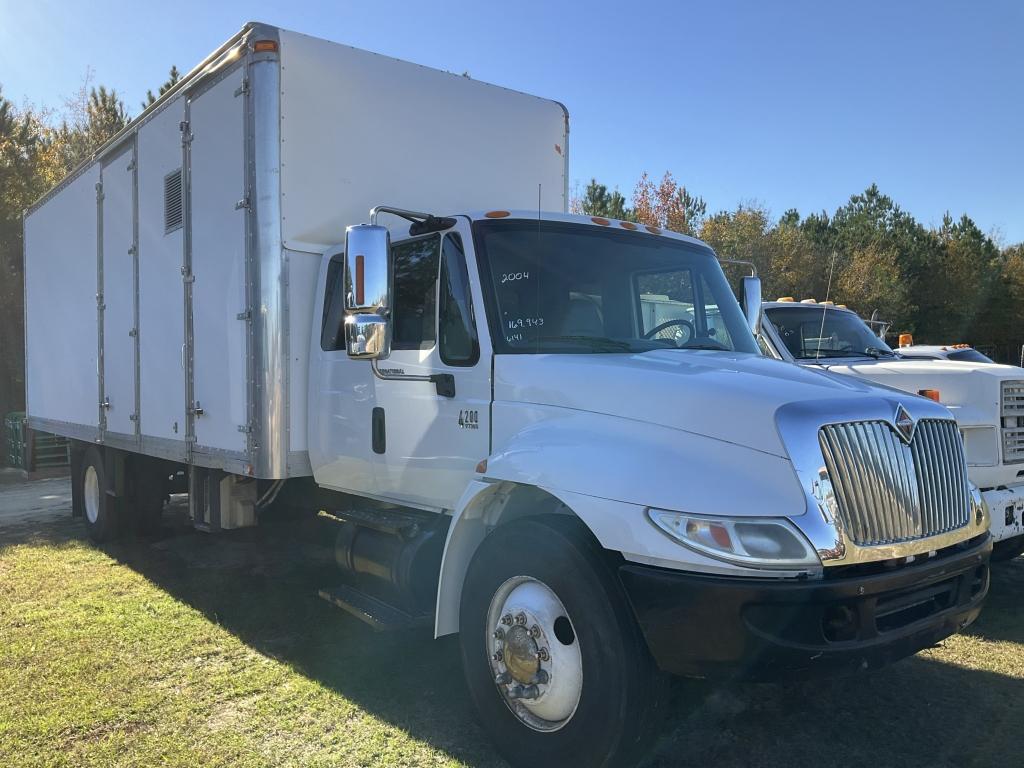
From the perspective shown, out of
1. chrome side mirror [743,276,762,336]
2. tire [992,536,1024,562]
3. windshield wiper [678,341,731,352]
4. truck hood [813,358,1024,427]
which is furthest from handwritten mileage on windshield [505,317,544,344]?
tire [992,536,1024,562]

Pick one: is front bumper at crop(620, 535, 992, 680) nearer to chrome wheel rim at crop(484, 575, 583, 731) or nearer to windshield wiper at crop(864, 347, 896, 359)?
chrome wheel rim at crop(484, 575, 583, 731)

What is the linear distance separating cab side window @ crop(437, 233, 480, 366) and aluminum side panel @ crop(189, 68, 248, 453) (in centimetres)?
170

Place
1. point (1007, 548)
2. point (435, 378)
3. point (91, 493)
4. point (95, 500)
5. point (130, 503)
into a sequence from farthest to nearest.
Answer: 1. point (91, 493)
2. point (95, 500)
3. point (130, 503)
4. point (1007, 548)
5. point (435, 378)

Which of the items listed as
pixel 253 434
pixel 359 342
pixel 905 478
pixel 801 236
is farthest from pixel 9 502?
pixel 801 236

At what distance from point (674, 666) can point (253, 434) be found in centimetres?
325

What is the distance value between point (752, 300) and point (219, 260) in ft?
12.0

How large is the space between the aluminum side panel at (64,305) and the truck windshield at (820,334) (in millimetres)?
6680

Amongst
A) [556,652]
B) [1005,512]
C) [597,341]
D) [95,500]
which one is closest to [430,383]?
[597,341]

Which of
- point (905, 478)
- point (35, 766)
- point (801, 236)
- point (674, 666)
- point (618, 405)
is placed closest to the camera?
point (674, 666)

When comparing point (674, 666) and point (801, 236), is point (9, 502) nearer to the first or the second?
point (674, 666)

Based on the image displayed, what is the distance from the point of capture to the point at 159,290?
6.46 metres

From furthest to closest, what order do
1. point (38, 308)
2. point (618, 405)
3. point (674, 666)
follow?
point (38, 308) < point (618, 405) < point (674, 666)

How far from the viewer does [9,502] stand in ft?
37.8

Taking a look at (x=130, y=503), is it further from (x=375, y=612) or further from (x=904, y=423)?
(x=904, y=423)
